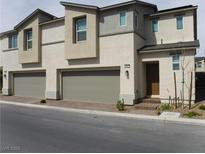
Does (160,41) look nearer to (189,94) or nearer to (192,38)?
(192,38)

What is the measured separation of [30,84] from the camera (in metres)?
22.3

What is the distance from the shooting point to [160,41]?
17.4 metres

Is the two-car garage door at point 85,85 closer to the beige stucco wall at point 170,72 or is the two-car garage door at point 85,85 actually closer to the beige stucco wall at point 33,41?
the beige stucco wall at point 33,41

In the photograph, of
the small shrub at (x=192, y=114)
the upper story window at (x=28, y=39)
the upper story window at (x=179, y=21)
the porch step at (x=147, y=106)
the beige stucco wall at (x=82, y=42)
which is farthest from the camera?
the upper story window at (x=28, y=39)

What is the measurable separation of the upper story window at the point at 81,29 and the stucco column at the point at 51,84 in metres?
4.12

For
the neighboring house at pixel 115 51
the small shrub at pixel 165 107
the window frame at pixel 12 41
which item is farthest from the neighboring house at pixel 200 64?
the window frame at pixel 12 41

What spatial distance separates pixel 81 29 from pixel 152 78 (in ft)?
24.3

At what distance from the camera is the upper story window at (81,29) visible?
17.8 metres

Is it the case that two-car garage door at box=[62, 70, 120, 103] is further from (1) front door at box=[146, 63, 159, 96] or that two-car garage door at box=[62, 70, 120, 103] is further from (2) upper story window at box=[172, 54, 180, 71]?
(2) upper story window at box=[172, 54, 180, 71]

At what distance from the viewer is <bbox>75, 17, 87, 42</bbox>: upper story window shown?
58.4 ft

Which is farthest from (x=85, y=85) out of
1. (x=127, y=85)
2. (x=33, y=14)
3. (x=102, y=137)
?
(x=102, y=137)

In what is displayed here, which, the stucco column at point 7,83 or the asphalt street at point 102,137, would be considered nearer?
the asphalt street at point 102,137

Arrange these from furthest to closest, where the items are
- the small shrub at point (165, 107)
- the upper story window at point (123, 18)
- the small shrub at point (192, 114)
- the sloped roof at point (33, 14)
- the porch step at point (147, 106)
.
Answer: the sloped roof at point (33, 14) → the upper story window at point (123, 18) → the porch step at point (147, 106) → the small shrub at point (165, 107) → the small shrub at point (192, 114)

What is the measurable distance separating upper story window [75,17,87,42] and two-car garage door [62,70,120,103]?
304 centimetres
